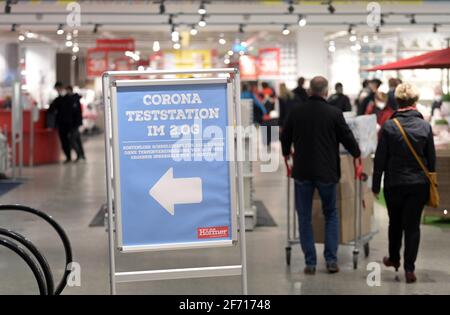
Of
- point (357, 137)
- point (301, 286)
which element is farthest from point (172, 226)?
point (357, 137)

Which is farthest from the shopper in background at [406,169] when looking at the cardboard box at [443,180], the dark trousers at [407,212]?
the cardboard box at [443,180]

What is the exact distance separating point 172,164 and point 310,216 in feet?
9.23

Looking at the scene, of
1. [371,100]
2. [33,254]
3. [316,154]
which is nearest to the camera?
[33,254]

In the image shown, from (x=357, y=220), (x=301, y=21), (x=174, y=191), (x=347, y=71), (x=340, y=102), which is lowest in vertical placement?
(x=357, y=220)

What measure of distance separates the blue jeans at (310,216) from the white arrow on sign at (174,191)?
253 cm

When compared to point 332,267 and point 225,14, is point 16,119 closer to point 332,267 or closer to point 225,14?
point 225,14

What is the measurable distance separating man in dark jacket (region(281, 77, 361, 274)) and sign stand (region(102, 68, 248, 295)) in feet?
7.62

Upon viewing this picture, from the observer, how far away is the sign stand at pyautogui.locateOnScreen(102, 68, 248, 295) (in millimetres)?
4734

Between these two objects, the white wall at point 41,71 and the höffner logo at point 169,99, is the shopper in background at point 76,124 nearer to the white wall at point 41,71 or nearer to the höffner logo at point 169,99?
the white wall at point 41,71

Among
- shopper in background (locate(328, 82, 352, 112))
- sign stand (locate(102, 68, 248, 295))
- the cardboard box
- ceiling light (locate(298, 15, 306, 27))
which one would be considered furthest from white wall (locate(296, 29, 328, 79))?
sign stand (locate(102, 68, 248, 295))

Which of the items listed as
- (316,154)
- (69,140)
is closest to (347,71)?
(69,140)

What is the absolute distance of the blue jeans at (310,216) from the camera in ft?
23.8

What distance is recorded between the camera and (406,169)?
6867 mm

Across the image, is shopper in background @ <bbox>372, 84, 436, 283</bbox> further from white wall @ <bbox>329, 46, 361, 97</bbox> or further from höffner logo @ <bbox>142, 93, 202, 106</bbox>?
white wall @ <bbox>329, 46, 361, 97</bbox>
